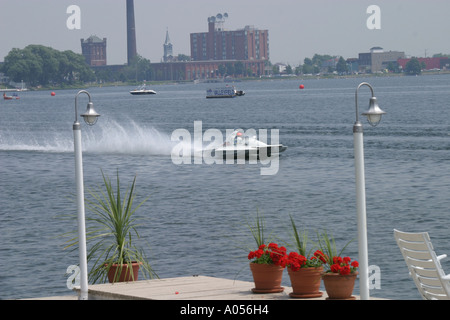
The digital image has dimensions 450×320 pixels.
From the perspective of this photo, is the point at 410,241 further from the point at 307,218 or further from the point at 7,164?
the point at 7,164

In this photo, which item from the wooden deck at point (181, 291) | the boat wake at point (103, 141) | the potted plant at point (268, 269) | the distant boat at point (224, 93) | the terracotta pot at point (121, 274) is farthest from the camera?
the distant boat at point (224, 93)

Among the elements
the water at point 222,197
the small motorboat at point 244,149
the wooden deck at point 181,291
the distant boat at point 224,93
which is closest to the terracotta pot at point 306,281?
the wooden deck at point 181,291

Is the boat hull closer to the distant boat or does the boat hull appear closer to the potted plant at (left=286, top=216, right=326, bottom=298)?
the potted plant at (left=286, top=216, right=326, bottom=298)

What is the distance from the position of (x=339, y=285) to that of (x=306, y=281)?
515 mm

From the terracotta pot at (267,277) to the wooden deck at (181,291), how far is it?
12cm

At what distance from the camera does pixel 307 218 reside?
32.3m

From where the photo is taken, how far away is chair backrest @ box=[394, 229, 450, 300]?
37.9 feet

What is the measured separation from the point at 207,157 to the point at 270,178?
1110 cm

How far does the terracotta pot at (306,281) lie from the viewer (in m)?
11.6

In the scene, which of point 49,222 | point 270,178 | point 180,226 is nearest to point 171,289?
point 180,226

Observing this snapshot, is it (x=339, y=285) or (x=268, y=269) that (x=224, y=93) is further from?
(x=339, y=285)

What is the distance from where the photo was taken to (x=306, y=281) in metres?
11.7

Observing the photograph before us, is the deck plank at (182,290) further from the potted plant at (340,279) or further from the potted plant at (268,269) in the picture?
the potted plant at (340,279)

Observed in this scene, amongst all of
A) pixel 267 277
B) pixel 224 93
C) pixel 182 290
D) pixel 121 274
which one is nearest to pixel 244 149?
pixel 121 274
